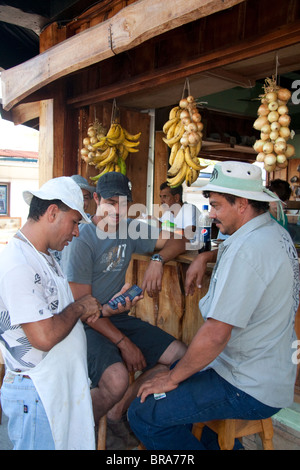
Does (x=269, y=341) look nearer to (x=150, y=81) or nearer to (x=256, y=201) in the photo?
(x=256, y=201)

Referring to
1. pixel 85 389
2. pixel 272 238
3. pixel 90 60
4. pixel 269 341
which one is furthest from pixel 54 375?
pixel 90 60

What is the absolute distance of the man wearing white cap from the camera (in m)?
1.71

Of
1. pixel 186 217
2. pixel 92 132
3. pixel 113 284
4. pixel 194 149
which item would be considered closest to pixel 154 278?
pixel 113 284

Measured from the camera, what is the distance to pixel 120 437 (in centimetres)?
275

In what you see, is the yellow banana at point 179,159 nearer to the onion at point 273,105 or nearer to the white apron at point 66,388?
the onion at point 273,105

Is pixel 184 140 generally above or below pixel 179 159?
above

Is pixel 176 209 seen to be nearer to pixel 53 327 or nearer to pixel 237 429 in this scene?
pixel 237 429

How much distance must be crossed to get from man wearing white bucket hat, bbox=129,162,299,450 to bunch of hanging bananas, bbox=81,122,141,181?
8.23 ft

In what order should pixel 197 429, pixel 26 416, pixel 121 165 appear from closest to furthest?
pixel 26 416, pixel 197 429, pixel 121 165

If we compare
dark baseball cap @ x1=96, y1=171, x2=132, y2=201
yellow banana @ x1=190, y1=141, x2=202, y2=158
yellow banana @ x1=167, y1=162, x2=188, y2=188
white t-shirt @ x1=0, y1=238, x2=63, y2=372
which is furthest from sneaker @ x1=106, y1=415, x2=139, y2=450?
yellow banana @ x1=190, y1=141, x2=202, y2=158

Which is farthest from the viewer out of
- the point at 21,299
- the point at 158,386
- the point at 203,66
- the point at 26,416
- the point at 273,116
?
the point at 203,66

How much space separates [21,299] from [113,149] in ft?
9.88

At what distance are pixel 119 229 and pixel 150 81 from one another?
1.61 meters

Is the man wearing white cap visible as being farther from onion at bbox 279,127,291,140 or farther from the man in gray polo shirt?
onion at bbox 279,127,291,140
